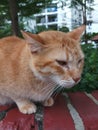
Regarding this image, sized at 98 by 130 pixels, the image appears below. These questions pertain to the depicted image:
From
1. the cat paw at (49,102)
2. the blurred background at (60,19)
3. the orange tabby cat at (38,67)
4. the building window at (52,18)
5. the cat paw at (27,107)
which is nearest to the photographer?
the orange tabby cat at (38,67)

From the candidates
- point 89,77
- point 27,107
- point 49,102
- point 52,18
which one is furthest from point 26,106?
point 52,18

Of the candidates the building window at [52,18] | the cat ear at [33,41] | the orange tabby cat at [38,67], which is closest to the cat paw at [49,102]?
the orange tabby cat at [38,67]

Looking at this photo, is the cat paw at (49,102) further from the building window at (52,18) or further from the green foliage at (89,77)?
the building window at (52,18)

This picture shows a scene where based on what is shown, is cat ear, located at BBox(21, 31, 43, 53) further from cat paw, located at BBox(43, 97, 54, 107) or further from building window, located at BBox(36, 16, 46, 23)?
building window, located at BBox(36, 16, 46, 23)

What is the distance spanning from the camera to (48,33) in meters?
1.98

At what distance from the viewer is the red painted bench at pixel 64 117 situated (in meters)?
1.73

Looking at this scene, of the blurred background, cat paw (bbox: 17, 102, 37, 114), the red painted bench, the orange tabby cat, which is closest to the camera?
the red painted bench

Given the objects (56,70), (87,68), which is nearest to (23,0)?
(87,68)

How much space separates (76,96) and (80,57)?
1.28 feet

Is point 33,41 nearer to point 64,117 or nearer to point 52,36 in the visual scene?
point 52,36

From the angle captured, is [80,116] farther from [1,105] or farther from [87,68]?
[87,68]

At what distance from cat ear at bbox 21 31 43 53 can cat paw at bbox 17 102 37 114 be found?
328 mm

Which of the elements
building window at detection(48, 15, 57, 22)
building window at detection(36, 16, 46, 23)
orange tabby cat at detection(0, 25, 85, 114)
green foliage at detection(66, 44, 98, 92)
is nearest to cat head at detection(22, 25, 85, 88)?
orange tabby cat at detection(0, 25, 85, 114)

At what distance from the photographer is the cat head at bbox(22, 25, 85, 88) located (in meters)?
1.82
